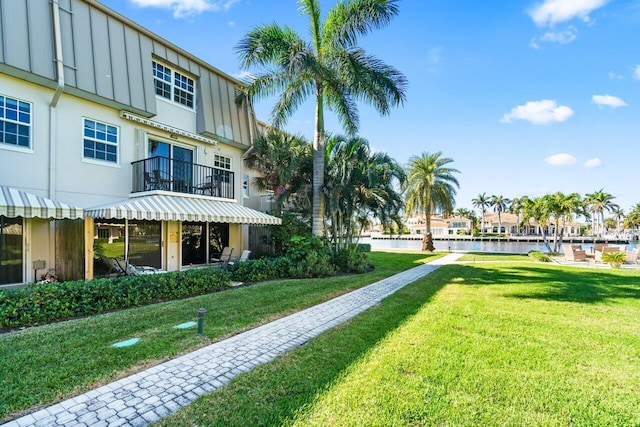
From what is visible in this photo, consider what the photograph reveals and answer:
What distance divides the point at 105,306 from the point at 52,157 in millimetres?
7145

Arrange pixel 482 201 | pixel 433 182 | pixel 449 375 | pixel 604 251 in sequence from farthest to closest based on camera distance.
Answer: pixel 482 201 < pixel 433 182 < pixel 604 251 < pixel 449 375

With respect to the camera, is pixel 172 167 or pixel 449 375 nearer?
pixel 449 375

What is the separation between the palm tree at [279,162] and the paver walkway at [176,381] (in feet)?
38.1

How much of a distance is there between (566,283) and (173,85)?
2304 centimetres

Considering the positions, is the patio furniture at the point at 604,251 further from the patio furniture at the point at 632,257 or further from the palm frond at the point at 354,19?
the palm frond at the point at 354,19

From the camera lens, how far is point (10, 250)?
1162cm

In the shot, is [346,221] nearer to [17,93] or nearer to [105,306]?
[105,306]

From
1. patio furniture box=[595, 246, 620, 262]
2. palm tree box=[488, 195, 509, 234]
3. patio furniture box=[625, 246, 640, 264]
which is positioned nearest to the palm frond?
patio furniture box=[595, 246, 620, 262]

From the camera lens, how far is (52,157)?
40.3 feet

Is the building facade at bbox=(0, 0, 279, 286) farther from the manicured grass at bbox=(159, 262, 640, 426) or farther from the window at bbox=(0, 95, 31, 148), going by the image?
the manicured grass at bbox=(159, 262, 640, 426)

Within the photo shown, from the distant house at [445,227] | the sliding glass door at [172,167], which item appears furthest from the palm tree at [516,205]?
the sliding glass door at [172,167]

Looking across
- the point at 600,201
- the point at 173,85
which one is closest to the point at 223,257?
the point at 173,85

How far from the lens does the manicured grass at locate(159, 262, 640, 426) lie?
4.28 metres

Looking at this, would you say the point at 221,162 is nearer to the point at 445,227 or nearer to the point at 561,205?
the point at 561,205
